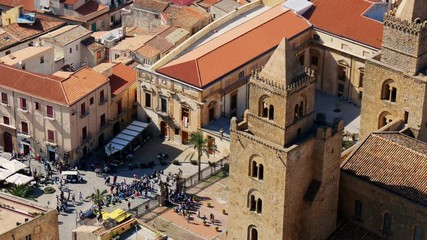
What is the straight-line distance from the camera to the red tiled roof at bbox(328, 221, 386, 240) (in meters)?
97.2

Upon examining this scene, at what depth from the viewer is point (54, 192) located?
398 feet

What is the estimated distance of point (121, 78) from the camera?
13512cm

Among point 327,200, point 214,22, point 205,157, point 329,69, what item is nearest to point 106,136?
point 205,157

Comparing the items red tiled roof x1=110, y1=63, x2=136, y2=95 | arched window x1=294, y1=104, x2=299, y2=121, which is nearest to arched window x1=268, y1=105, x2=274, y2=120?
arched window x1=294, y1=104, x2=299, y2=121

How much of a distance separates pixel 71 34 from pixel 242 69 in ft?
88.2

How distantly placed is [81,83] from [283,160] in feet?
149

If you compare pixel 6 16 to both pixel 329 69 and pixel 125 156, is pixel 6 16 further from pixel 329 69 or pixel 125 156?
pixel 329 69

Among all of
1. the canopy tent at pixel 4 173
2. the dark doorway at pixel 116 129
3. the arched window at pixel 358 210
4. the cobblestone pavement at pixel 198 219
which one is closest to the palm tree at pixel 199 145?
the cobblestone pavement at pixel 198 219

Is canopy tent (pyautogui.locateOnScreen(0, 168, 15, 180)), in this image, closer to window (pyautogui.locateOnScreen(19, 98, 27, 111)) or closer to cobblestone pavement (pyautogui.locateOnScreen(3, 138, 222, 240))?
cobblestone pavement (pyautogui.locateOnScreen(3, 138, 222, 240))

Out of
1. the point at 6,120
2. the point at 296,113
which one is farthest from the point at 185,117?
the point at 296,113

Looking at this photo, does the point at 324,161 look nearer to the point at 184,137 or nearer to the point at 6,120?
the point at 184,137

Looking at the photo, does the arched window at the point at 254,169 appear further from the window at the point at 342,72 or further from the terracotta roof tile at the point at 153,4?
the terracotta roof tile at the point at 153,4

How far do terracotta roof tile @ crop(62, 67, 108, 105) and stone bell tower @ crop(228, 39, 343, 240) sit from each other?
3685 centimetres

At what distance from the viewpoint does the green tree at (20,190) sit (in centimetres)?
11799
